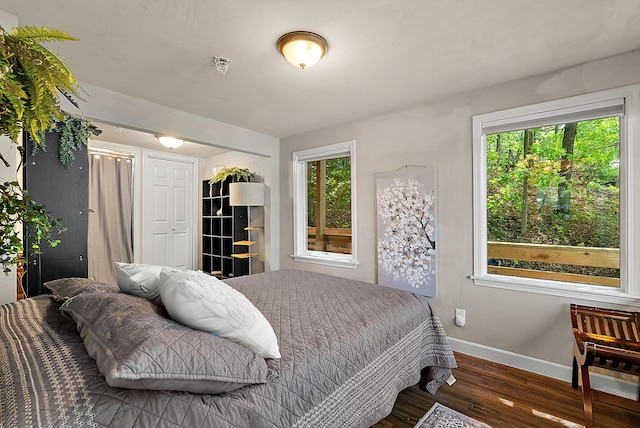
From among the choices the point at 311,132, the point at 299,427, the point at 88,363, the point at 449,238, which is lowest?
the point at 299,427

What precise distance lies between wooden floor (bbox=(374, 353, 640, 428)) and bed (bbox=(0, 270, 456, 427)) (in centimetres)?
17

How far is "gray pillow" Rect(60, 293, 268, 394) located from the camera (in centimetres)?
83

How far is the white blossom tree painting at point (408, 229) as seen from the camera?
2.98m

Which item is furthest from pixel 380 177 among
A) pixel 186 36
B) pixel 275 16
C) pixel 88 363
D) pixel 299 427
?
pixel 88 363

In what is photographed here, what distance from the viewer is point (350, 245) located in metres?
3.78

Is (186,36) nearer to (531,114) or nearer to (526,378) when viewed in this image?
(531,114)

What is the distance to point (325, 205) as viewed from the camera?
407 cm

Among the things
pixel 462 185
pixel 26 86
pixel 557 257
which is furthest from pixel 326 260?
pixel 26 86

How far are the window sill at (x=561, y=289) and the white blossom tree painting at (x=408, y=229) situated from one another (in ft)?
1.58

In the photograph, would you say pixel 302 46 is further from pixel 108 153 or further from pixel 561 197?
pixel 108 153

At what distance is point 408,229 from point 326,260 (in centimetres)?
120

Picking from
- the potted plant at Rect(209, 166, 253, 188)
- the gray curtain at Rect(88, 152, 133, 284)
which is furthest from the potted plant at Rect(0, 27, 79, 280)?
the gray curtain at Rect(88, 152, 133, 284)

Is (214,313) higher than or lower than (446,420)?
higher

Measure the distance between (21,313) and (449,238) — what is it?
3.06 m
